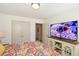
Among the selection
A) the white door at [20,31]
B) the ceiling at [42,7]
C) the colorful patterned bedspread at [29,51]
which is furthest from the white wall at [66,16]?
the colorful patterned bedspread at [29,51]

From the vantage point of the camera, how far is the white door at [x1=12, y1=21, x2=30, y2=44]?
8.27ft

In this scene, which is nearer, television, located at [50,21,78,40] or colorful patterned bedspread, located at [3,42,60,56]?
colorful patterned bedspread, located at [3,42,60,56]

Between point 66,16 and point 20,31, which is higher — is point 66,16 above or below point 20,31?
above

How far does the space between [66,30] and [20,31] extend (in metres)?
1.52

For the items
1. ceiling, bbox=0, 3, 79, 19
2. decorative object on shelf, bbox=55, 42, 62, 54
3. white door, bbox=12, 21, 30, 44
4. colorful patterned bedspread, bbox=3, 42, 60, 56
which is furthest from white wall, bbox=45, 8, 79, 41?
colorful patterned bedspread, bbox=3, 42, 60, 56

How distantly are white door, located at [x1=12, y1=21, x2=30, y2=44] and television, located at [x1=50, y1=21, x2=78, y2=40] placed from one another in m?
0.94

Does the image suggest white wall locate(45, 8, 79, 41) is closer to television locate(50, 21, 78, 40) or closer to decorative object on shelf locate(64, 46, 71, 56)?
television locate(50, 21, 78, 40)

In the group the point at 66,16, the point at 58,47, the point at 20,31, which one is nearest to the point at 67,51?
the point at 58,47

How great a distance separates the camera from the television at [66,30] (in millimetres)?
1712

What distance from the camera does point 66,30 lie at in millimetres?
1893

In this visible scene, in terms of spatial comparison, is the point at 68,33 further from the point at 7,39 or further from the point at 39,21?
the point at 7,39

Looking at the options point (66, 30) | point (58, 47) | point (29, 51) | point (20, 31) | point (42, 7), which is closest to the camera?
point (29, 51)

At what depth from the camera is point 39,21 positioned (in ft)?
8.98

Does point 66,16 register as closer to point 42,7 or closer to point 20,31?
point 42,7
